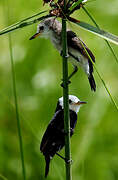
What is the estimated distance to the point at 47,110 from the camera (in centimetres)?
270

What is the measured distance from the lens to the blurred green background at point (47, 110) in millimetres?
2543

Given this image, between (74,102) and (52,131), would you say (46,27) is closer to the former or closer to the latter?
(74,102)

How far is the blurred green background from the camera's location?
2543 millimetres

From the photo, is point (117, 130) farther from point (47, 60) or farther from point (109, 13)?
point (109, 13)

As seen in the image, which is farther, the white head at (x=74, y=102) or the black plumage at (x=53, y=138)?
the white head at (x=74, y=102)

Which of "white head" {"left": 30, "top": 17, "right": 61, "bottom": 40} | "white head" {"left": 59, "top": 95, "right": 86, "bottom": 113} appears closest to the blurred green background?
"white head" {"left": 59, "top": 95, "right": 86, "bottom": 113}

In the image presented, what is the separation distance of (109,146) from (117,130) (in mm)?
121

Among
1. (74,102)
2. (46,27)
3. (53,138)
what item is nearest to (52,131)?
(53,138)

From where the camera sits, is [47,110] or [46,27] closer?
[46,27]

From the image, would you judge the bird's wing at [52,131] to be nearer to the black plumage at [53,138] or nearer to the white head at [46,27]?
the black plumage at [53,138]

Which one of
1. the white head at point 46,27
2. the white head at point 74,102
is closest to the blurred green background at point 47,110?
the white head at point 74,102

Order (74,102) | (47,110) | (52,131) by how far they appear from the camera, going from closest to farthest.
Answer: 1. (52,131)
2. (74,102)
3. (47,110)

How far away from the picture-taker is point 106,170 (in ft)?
8.29

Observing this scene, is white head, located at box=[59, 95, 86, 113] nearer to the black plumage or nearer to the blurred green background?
the black plumage
